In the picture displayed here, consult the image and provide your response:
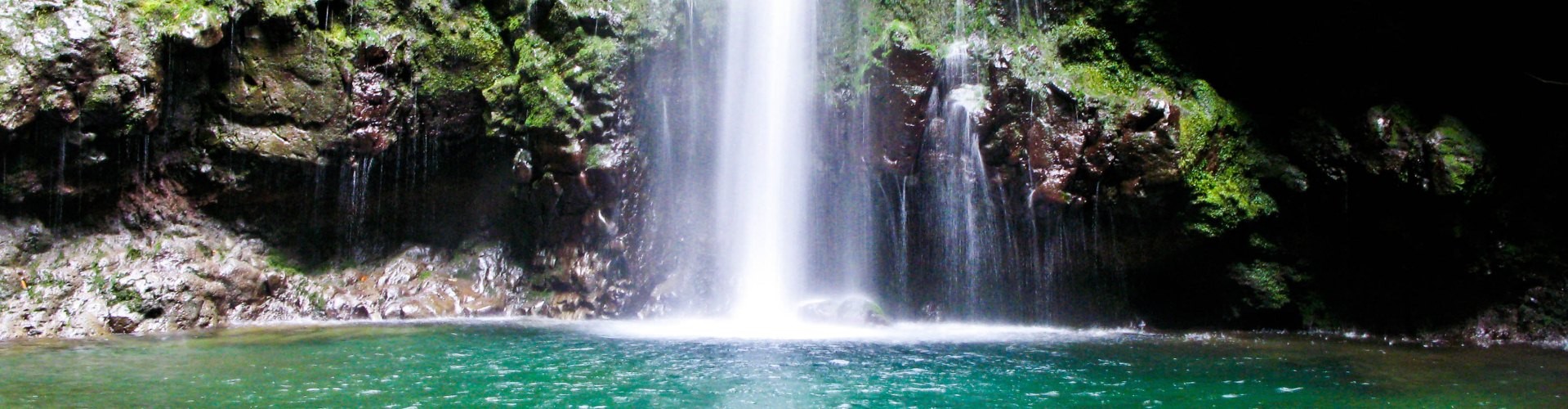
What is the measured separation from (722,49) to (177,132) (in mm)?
8799

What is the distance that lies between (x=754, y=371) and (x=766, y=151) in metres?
7.95

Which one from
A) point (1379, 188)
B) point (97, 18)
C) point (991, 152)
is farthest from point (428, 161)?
point (1379, 188)

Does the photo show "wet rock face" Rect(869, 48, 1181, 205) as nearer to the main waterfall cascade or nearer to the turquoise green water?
the main waterfall cascade

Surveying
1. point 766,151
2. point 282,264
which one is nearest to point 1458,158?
point 766,151

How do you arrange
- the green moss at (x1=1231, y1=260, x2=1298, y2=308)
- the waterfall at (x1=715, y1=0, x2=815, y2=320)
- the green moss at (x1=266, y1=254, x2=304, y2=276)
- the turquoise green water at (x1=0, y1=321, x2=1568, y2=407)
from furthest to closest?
1. the waterfall at (x1=715, y1=0, x2=815, y2=320)
2. the green moss at (x1=266, y1=254, x2=304, y2=276)
3. the green moss at (x1=1231, y1=260, x2=1298, y2=308)
4. the turquoise green water at (x1=0, y1=321, x2=1568, y2=407)

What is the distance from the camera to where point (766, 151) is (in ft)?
54.4

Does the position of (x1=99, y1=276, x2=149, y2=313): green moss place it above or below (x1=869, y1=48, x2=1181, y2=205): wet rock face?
below

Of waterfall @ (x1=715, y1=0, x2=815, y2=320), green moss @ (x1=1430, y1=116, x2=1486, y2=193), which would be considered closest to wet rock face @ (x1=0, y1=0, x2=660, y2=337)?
waterfall @ (x1=715, y1=0, x2=815, y2=320)

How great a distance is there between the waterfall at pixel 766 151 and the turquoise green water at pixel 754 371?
3.99 meters

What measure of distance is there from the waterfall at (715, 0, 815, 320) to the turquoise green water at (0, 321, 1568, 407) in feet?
13.1

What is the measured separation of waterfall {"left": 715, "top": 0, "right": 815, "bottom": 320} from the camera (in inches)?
642

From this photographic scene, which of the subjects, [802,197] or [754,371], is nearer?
[754,371]

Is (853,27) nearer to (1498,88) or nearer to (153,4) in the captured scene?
(1498,88)

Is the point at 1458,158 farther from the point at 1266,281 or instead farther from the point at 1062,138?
the point at 1062,138
